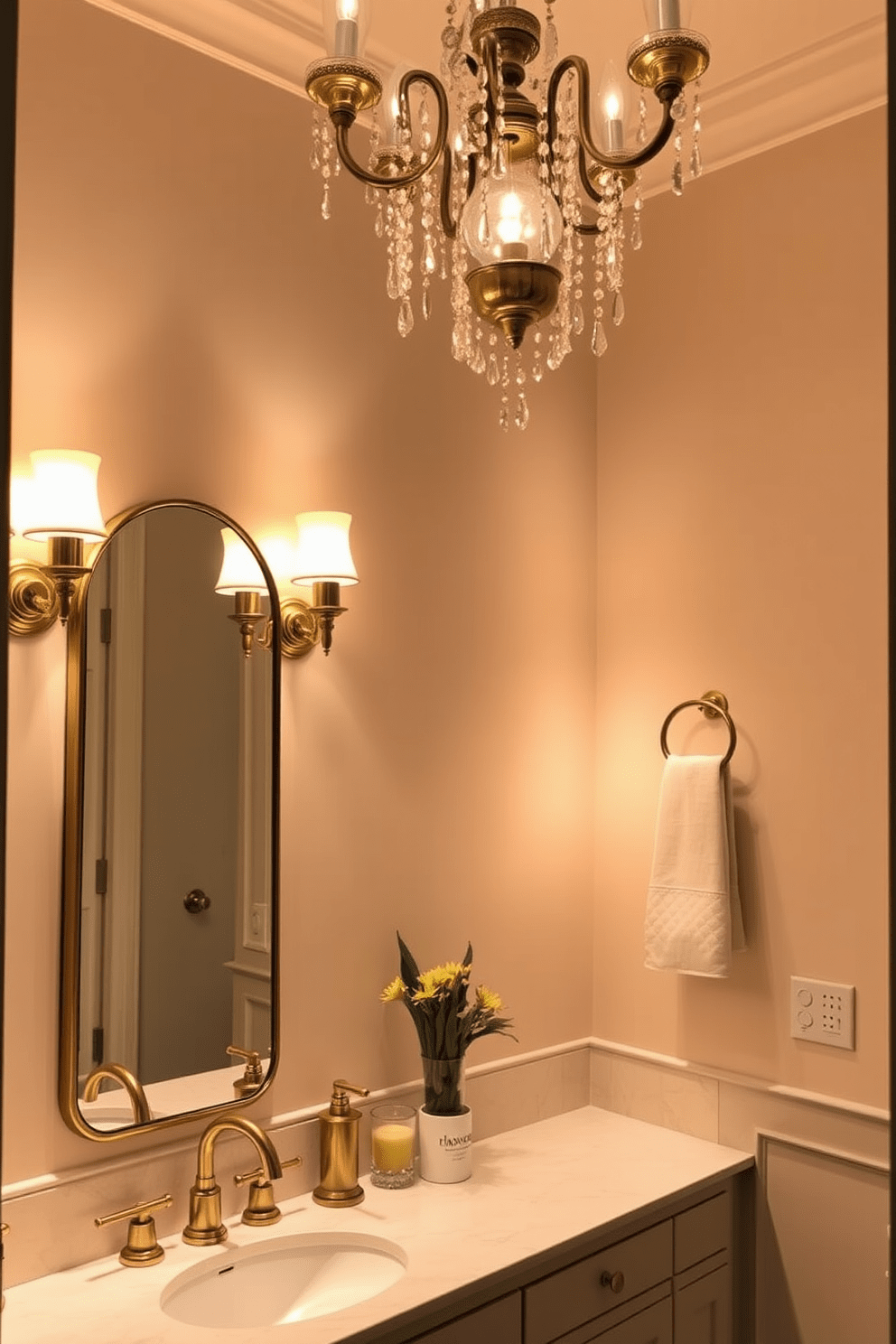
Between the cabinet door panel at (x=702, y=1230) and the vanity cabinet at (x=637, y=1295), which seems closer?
the vanity cabinet at (x=637, y=1295)

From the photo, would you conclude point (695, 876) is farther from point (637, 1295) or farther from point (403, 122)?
point (403, 122)

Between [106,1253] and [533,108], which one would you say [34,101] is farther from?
[106,1253]

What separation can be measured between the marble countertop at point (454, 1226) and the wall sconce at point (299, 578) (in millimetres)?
927

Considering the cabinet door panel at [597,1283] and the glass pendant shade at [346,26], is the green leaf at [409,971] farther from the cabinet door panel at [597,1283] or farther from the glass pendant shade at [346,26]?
the glass pendant shade at [346,26]

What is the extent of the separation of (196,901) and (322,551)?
60 cm

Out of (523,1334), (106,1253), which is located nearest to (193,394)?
(106,1253)

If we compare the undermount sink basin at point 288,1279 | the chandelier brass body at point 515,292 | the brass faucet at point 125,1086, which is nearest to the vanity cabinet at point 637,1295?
the undermount sink basin at point 288,1279

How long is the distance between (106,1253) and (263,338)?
146 centimetres

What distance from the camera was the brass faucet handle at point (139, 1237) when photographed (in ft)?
5.54

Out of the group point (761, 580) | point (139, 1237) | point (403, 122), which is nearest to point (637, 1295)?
point (139, 1237)

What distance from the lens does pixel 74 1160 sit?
1.70m

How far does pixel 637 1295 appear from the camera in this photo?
1.97 metres

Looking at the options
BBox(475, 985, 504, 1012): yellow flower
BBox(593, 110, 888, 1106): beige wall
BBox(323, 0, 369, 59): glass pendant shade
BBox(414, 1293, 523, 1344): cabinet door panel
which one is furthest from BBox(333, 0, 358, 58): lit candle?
BBox(414, 1293, 523, 1344): cabinet door panel

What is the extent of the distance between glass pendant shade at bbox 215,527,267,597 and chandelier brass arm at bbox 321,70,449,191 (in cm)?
69
